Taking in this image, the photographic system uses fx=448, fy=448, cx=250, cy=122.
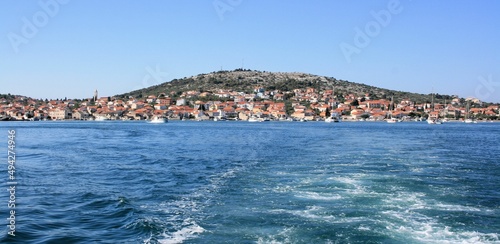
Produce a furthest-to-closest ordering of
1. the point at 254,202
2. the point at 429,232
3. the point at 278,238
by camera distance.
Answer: the point at 254,202 < the point at 429,232 < the point at 278,238

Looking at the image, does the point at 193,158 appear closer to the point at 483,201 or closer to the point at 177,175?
the point at 177,175

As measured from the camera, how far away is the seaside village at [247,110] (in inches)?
5064

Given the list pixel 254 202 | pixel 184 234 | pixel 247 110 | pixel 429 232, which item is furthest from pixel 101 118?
pixel 429 232

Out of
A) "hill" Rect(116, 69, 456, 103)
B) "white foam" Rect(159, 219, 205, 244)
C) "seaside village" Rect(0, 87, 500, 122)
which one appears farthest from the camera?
"hill" Rect(116, 69, 456, 103)

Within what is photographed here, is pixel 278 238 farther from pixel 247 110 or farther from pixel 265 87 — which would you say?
pixel 265 87

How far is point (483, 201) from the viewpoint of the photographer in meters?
11.2

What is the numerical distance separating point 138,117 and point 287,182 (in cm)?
11976

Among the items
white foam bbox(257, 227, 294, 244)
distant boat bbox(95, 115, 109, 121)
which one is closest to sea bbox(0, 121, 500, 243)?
white foam bbox(257, 227, 294, 244)

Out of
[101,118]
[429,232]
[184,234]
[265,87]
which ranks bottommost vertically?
[101,118]

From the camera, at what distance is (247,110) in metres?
138

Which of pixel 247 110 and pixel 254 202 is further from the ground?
pixel 247 110

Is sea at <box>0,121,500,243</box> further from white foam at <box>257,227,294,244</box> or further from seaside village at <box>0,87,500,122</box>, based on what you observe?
seaside village at <box>0,87,500,122</box>

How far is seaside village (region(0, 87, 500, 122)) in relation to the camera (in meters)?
129

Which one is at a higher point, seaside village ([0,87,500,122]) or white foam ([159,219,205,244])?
seaside village ([0,87,500,122])
